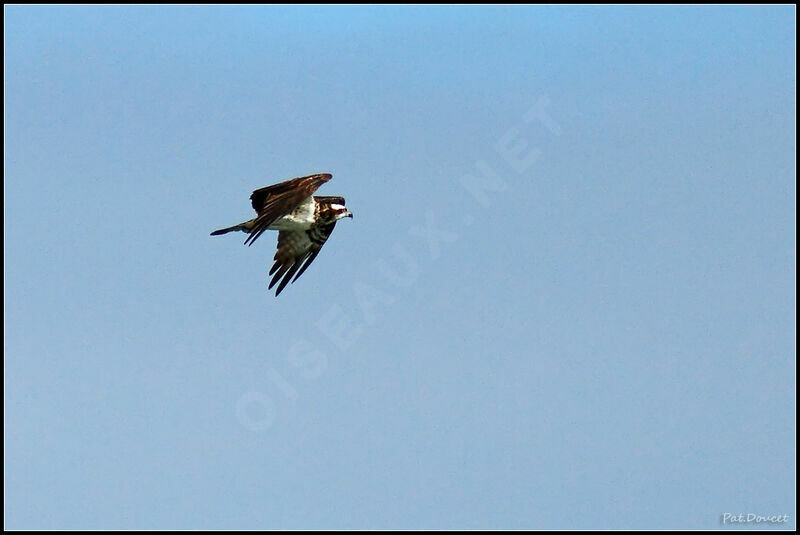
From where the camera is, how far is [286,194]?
35.6 meters

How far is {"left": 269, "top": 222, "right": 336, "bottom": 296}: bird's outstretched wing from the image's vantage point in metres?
37.8

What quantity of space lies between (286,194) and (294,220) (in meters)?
1.05

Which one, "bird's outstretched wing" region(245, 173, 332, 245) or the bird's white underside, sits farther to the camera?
the bird's white underside

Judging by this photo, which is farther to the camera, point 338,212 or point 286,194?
point 338,212

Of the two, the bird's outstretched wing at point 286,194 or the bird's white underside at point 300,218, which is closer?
the bird's outstretched wing at point 286,194

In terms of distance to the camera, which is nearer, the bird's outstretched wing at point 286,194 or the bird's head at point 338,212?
the bird's outstretched wing at point 286,194

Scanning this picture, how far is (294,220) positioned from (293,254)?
5.85 feet

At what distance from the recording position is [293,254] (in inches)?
1499

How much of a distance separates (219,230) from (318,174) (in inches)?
103

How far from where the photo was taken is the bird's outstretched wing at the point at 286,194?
35.3 meters

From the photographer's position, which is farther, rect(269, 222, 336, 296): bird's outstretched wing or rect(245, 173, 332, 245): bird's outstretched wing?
rect(269, 222, 336, 296): bird's outstretched wing

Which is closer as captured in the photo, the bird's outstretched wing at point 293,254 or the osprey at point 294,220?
the osprey at point 294,220

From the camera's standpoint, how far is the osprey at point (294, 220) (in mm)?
35281

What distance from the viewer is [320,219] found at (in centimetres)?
3675
